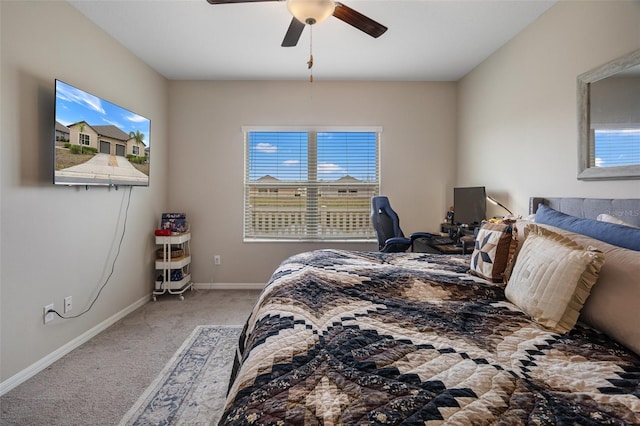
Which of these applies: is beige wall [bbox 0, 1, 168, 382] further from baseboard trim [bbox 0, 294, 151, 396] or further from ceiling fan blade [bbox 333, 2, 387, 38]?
ceiling fan blade [bbox 333, 2, 387, 38]

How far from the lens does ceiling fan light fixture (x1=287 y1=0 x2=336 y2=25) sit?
1.80 metres

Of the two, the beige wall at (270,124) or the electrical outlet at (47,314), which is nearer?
the electrical outlet at (47,314)

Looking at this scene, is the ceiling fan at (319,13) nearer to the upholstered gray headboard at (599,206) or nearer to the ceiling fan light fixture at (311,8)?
the ceiling fan light fixture at (311,8)

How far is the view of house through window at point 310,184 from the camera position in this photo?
4.06m

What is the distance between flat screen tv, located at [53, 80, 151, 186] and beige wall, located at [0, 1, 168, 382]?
5.0 inches

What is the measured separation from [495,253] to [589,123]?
1.30 metres

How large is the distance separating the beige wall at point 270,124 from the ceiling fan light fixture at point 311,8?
6.87 feet

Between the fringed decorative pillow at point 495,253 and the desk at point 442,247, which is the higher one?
the fringed decorative pillow at point 495,253

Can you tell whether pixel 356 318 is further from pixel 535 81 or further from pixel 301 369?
pixel 535 81

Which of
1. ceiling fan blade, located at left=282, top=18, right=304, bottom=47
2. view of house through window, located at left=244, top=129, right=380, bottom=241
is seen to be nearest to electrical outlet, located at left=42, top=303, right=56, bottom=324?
view of house through window, located at left=244, top=129, right=380, bottom=241

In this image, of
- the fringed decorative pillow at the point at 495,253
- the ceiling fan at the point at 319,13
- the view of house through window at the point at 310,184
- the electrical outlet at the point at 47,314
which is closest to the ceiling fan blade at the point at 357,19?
the ceiling fan at the point at 319,13

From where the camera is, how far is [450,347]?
961mm

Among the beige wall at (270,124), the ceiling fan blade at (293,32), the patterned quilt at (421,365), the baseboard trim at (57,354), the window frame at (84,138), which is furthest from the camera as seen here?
the beige wall at (270,124)

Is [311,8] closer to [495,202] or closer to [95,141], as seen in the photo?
[95,141]
